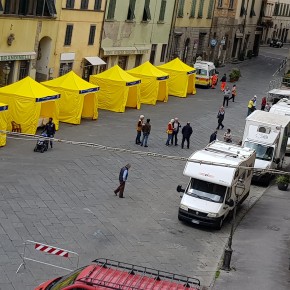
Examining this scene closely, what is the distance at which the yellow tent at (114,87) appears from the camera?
44.6 metres

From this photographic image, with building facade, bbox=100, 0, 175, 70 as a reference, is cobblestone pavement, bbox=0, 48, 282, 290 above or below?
below

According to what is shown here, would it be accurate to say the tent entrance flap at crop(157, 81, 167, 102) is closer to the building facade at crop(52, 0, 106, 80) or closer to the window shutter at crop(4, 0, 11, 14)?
the building facade at crop(52, 0, 106, 80)

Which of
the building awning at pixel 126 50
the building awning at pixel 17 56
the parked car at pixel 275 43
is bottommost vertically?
the parked car at pixel 275 43

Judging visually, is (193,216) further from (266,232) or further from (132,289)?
(132,289)

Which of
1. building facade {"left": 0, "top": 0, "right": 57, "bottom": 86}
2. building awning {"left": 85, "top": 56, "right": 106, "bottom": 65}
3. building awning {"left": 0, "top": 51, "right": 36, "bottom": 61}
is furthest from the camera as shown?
building awning {"left": 85, "top": 56, "right": 106, "bottom": 65}

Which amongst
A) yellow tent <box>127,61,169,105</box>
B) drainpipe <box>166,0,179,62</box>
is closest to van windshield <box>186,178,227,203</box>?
yellow tent <box>127,61,169,105</box>

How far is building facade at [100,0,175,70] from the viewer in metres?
53.2

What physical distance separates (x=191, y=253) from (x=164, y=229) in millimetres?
2048

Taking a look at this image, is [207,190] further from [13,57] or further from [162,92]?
[162,92]

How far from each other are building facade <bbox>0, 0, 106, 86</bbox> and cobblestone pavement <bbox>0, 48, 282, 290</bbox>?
6245 mm

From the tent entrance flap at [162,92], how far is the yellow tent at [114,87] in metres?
5.17

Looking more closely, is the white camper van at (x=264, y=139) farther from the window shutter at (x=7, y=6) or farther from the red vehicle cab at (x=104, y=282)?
the red vehicle cab at (x=104, y=282)

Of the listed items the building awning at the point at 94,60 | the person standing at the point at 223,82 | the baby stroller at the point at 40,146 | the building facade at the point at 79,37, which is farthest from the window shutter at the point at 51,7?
the person standing at the point at 223,82

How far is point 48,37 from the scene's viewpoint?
46.0m
